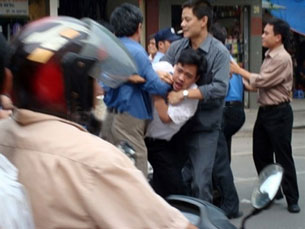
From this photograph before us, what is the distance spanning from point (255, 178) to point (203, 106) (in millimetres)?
3146

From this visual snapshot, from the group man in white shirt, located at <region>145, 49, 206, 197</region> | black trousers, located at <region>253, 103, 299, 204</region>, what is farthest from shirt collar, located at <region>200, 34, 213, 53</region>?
black trousers, located at <region>253, 103, 299, 204</region>

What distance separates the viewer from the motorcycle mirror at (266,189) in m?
2.32

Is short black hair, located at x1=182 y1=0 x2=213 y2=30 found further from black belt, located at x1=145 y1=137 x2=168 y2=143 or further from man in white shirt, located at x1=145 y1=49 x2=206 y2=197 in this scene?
black belt, located at x1=145 y1=137 x2=168 y2=143

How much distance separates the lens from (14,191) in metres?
1.59

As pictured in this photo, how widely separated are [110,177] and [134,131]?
3.22 metres

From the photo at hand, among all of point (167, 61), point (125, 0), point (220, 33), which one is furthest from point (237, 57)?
point (167, 61)

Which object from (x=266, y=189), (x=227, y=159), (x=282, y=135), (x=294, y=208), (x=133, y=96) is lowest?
(x=294, y=208)

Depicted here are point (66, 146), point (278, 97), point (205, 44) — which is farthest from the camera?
point (278, 97)

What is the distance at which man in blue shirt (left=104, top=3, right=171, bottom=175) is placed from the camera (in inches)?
189

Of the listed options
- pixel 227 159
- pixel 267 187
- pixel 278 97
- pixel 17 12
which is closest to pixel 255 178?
pixel 278 97

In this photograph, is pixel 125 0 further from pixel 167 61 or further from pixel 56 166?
pixel 56 166

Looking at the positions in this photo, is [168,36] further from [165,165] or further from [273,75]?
[165,165]

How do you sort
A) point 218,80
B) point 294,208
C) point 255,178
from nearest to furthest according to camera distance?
point 218,80, point 294,208, point 255,178

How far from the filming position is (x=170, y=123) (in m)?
5.02
